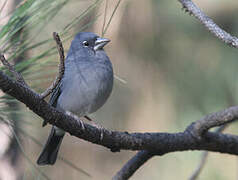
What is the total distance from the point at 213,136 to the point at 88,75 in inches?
52.4

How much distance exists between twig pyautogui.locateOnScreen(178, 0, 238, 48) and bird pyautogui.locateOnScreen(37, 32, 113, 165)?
4.29 ft

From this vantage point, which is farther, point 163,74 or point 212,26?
point 163,74

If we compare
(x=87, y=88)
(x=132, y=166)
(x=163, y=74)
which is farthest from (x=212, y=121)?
(x=163, y=74)

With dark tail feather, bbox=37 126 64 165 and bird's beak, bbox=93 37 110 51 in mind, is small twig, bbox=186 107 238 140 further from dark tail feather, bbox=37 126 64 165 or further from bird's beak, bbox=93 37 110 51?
dark tail feather, bbox=37 126 64 165

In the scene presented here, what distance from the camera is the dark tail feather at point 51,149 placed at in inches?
154

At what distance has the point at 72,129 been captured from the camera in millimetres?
2441

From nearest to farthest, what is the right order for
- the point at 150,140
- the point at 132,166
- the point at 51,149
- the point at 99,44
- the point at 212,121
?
the point at 212,121
the point at 150,140
the point at 132,166
the point at 99,44
the point at 51,149

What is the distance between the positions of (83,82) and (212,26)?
5.02 ft

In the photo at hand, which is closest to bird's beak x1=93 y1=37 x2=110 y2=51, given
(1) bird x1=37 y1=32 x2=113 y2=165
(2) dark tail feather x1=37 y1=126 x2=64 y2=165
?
(1) bird x1=37 y1=32 x2=113 y2=165

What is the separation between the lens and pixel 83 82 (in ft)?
12.0

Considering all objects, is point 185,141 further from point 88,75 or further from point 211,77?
point 211,77

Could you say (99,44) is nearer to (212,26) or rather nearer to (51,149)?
(51,149)

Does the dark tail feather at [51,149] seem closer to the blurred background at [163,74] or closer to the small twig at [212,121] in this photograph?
the blurred background at [163,74]

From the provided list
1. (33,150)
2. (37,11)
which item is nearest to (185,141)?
(37,11)
